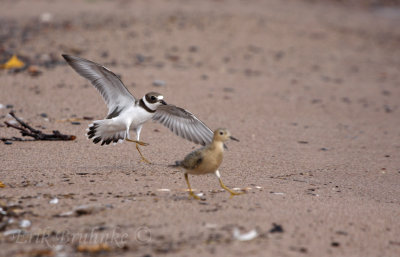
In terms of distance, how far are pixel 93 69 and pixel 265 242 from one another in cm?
353

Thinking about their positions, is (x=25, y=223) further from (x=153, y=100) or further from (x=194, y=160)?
(x=153, y=100)

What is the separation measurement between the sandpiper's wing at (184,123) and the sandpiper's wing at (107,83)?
0.42m

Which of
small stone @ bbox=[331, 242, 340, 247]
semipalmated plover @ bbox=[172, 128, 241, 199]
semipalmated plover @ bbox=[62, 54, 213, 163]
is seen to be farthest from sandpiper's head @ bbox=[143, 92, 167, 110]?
small stone @ bbox=[331, 242, 340, 247]

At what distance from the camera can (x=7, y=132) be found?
7133mm

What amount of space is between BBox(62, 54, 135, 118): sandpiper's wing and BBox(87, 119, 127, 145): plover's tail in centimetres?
24

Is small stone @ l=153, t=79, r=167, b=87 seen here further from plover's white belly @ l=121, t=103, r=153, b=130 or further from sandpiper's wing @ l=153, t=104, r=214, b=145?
plover's white belly @ l=121, t=103, r=153, b=130

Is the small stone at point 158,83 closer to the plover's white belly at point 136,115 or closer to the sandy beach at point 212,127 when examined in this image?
the sandy beach at point 212,127

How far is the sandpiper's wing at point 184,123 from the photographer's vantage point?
6.40 m

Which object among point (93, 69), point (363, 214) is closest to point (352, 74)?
point (93, 69)

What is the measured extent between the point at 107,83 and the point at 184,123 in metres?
1.05

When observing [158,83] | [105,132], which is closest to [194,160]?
[105,132]

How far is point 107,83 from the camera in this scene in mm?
6680

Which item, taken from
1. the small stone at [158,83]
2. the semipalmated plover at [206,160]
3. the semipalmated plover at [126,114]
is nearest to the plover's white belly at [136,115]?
the semipalmated plover at [126,114]

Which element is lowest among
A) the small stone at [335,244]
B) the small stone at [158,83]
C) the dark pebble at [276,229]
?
the small stone at [335,244]
